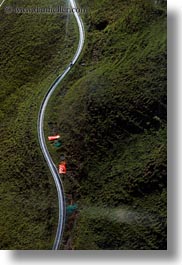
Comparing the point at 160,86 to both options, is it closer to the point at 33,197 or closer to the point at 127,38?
the point at 127,38

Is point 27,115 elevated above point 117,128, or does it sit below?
above

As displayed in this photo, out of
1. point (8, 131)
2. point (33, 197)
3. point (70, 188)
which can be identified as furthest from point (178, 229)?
point (8, 131)

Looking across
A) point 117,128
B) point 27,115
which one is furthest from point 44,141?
point 117,128

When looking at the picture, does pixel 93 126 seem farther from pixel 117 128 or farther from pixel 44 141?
pixel 44 141

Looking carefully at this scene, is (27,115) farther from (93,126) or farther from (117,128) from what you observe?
(117,128)
